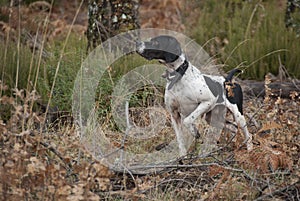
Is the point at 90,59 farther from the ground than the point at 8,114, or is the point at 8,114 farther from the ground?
the point at 90,59

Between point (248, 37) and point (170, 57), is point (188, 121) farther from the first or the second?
point (248, 37)

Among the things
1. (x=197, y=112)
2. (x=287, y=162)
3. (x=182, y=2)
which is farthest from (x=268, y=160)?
(x=182, y=2)

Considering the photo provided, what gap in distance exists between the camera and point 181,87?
168 inches

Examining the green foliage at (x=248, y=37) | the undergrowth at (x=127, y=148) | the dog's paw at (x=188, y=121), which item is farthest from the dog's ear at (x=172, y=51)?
the green foliage at (x=248, y=37)

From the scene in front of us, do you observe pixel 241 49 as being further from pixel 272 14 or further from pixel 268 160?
pixel 268 160

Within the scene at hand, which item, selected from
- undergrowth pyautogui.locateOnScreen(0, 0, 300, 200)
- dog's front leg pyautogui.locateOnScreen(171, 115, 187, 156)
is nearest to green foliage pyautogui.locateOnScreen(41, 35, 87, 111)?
undergrowth pyautogui.locateOnScreen(0, 0, 300, 200)

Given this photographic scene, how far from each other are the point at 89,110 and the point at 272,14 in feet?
13.1

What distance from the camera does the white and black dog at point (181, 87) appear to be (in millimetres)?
4191

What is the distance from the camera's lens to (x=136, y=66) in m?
5.75

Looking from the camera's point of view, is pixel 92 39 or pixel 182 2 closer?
pixel 92 39

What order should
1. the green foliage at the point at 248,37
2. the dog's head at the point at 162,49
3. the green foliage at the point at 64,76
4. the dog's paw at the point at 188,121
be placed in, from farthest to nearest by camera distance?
1. the green foliage at the point at 248,37
2. the green foliage at the point at 64,76
3. the dog's paw at the point at 188,121
4. the dog's head at the point at 162,49

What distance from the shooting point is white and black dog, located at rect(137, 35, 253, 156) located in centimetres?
419

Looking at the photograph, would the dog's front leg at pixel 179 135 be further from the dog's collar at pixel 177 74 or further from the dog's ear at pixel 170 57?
the dog's ear at pixel 170 57

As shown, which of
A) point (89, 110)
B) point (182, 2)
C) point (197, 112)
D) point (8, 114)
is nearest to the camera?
point (197, 112)
